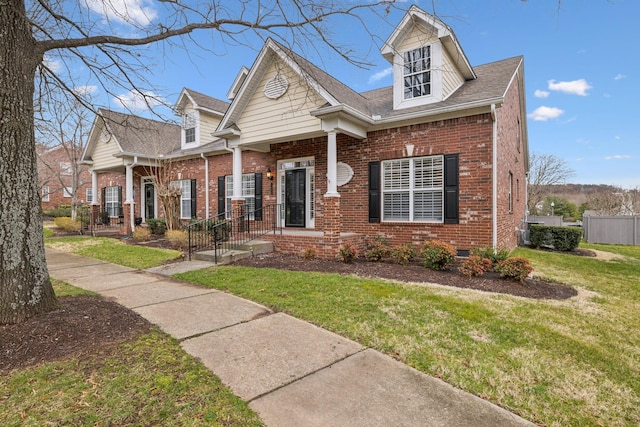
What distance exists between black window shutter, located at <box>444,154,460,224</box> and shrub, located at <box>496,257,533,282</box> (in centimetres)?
197

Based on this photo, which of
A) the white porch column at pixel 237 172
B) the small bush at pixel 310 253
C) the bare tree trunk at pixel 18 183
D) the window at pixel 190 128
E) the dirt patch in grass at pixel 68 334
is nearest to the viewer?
the dirt patch in grass at pixel 68 334

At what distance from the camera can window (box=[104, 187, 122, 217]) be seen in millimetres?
18453

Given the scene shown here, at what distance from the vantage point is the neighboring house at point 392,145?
26.4ft

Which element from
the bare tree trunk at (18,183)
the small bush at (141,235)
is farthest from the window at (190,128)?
the bare tree trunk at (18,183)

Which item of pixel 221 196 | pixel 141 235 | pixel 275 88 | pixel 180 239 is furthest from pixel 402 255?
pixel 141 235

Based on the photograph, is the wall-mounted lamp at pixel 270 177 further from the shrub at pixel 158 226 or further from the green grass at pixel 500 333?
the green grass at pixel 500 333

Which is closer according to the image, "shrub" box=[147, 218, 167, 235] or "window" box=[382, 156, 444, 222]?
"window" box=[382, 156, 444, 222]

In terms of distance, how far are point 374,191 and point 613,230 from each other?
13.9 meters

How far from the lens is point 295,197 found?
11.2 meters

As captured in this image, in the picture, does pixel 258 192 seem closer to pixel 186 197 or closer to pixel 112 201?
pixel 186 197

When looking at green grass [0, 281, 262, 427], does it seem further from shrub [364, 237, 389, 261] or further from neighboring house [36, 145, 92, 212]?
neighboring house [36, 145, 92, 212]

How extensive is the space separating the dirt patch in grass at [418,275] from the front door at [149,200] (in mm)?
10551

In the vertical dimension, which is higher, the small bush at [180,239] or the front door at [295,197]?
the front door at [295,197]

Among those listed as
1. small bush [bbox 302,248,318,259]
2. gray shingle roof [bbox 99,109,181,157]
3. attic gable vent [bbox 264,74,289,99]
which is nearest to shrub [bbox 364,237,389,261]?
small bush [bbox 302,248,318,259]
